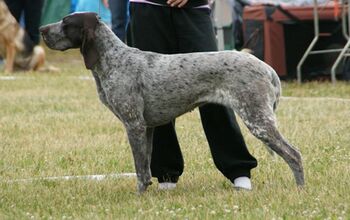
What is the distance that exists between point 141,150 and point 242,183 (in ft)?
2.37

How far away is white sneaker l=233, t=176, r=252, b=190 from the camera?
19.7 feet

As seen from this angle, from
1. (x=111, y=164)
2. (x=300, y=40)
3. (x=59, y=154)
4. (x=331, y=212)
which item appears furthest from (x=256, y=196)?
(x=300, y=40)

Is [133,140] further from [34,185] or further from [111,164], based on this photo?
[111,164]

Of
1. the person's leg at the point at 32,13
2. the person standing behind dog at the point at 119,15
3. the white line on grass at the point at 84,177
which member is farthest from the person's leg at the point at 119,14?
the white line on grass at the point at 84,177

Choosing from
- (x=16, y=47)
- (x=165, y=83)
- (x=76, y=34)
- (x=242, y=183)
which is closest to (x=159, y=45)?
(x=165, y=83)

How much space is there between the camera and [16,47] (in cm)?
1609

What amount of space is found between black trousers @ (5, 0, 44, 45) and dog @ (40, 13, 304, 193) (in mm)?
9883

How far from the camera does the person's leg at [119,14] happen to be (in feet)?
40.6

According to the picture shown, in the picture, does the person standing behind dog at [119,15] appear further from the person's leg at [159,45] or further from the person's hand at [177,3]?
the person's hand at [177,3]

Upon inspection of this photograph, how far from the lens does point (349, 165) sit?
6.64m

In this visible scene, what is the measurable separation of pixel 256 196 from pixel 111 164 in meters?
1.93

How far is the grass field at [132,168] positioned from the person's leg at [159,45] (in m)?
0.14

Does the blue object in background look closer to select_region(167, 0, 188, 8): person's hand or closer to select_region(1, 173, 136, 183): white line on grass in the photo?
select_region(1, 173, 136, 183): white line on grass

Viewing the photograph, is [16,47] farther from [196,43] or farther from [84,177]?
[196,43]
